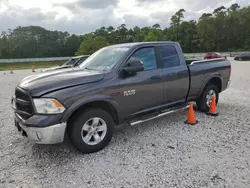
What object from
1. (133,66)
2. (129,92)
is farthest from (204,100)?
(133,66)

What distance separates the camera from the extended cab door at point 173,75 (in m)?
4.50

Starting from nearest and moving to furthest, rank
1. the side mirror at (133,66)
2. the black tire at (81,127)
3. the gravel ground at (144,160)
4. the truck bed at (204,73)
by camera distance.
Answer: the gravel ground at (144,160) → the black tire at (81,127) → the side mirror at (133,66) → the truck bed at (204,73)

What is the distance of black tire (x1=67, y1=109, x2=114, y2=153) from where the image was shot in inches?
132

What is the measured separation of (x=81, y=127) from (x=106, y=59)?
1.55 m

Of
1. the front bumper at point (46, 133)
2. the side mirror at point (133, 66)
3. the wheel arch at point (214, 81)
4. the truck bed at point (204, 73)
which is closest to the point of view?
the front bumper at point (46, 133)

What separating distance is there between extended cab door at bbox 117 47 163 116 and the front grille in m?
1.46

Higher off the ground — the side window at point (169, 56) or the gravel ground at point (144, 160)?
the side window at point (169, 56)

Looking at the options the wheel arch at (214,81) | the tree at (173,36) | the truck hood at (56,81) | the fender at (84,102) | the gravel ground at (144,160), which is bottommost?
the gravel ground at (144,160)

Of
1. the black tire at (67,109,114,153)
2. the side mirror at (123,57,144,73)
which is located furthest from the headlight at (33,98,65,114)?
the side mirror at (123,57,144,73)

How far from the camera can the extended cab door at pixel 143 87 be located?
12.5 ft

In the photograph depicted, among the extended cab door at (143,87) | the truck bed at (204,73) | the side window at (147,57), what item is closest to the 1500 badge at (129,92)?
the extended cab door at (143,87)

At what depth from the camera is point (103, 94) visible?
3520mm

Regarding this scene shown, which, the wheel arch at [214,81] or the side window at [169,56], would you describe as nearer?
the side window at [169,56]

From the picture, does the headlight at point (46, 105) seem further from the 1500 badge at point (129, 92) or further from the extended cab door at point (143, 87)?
the 1500 badge at point (129, 92)
